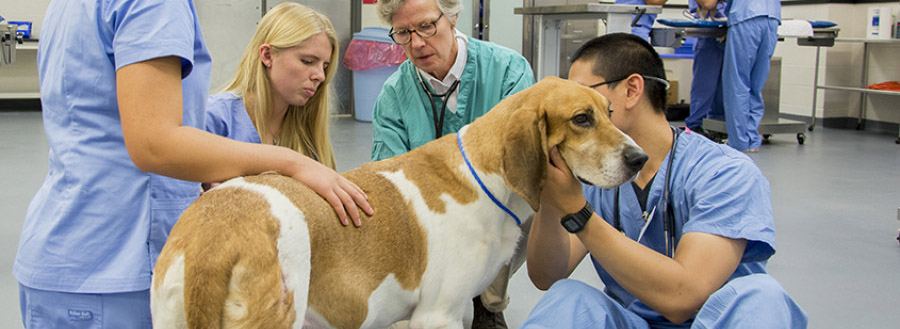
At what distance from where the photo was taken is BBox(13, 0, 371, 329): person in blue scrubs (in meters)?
1.23

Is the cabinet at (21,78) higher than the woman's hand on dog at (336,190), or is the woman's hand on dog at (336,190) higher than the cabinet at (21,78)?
the woman's hand on dog at (336,190)

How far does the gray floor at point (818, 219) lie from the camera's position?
2.87m

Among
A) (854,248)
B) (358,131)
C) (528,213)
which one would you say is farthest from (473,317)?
(358,131)

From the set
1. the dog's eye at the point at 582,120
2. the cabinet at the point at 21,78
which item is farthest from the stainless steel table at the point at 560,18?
the cabinet at the point at 21,78

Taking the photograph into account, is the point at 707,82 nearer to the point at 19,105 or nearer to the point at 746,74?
the point at 746,74

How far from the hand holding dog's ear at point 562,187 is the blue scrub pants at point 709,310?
0.24 m

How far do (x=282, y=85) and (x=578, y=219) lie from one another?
103 cm

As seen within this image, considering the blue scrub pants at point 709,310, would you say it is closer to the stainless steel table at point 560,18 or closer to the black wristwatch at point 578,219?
the black wristwatch at point 578,219

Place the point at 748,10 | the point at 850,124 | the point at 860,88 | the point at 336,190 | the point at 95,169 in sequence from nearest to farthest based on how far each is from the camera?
the point at 95,169 → the point at 336,190 → the point at 748,10 → the point at 860,88 → the point at 850,124

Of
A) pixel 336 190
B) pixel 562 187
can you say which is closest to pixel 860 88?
pixel 562 187

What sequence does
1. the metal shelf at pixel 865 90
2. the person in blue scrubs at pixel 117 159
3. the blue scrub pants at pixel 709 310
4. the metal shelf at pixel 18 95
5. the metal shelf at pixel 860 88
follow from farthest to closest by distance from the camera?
the metal shelf at pixel 18 95
the metal shelf at pixel 860 88
the metal shelf at pixel 865 90
the blue scrub pants at pixel 709 310
the person in blue scrubs at pixel 117 159

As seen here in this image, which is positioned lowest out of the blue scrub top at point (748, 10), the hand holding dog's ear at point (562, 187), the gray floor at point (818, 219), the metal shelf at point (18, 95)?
the gray floor at point (818, 219)

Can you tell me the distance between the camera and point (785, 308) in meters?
1.52

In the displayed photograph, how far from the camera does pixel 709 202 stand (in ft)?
5.50
